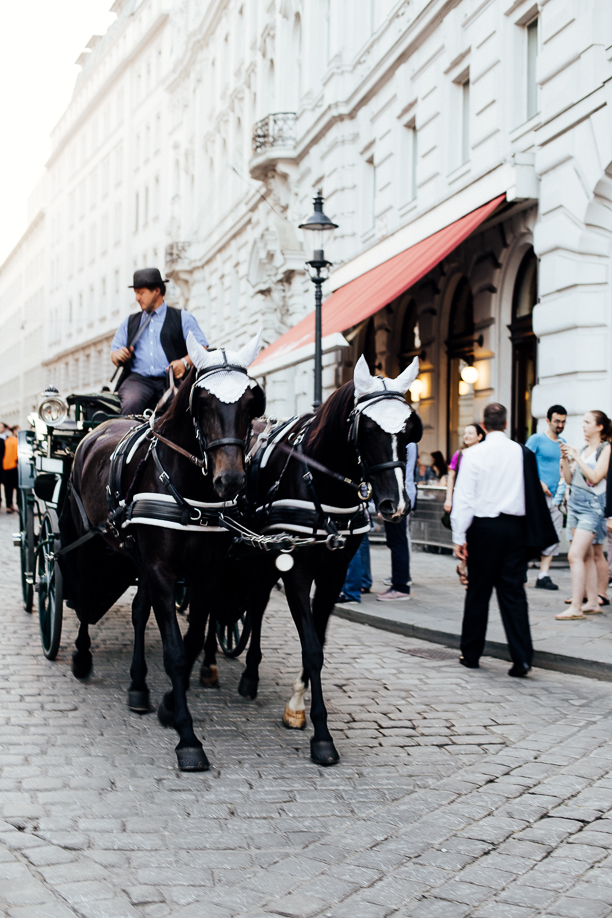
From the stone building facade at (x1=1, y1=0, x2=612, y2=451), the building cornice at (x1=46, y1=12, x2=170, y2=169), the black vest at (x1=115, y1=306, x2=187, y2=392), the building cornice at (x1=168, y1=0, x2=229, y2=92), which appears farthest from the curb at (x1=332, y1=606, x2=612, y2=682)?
the building cornice at (x1=46, y1=12, x2=170, y2=169)

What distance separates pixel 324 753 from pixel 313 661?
447mm

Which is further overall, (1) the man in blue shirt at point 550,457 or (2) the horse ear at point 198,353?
(1) the man in blue shirt at point 550,457

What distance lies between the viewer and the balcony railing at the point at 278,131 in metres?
24.2

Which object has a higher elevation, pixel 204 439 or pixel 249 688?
pixel 204 439

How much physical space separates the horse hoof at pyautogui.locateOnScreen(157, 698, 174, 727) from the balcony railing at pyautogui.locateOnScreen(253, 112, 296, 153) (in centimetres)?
2108

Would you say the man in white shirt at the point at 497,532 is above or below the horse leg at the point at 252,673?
above

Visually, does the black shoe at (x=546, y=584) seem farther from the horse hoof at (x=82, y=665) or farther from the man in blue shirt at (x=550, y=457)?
the horse hoof at (x=82, y=665)

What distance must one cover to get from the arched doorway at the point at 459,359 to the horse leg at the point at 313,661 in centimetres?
1162

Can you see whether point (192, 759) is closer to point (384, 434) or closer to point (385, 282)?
→ point (384, 434)

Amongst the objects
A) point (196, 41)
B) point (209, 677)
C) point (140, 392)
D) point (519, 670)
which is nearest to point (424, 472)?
point (519, 670)

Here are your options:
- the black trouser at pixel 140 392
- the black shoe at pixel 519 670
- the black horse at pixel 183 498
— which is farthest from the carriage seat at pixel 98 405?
the black shoe at pixel 519 670

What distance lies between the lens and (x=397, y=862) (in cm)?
342

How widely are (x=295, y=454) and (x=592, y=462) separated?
4.55 metres

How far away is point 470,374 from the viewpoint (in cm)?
1584
